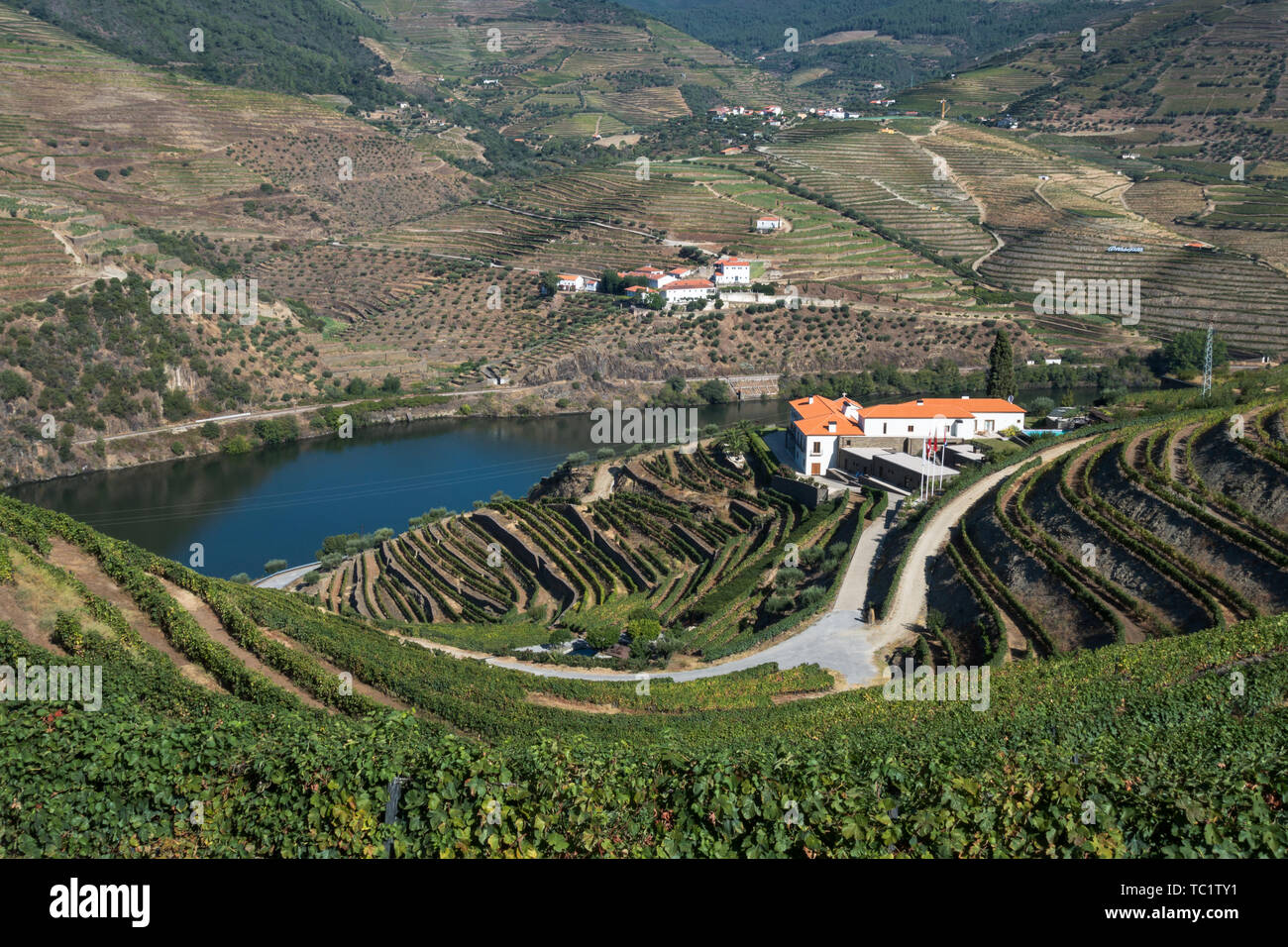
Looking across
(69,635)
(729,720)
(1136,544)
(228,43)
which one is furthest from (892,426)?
(228,43)

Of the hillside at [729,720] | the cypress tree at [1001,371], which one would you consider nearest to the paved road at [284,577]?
the hillside at [729,720]

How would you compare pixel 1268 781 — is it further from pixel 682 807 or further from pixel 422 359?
pixel 422 359

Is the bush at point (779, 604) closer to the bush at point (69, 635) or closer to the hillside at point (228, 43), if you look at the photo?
the bush at point (69, 635)

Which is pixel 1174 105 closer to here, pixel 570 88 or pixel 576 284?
pixel 576 284

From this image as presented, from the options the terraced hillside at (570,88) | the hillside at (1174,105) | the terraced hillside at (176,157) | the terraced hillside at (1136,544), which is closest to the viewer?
the terraced hillside at (1136,544)
